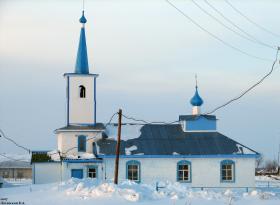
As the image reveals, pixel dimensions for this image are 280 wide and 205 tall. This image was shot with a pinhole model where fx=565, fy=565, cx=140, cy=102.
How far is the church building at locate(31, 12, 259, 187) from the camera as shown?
32.7 metres

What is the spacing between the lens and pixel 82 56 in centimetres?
3616

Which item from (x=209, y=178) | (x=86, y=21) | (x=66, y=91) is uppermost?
(x=86, y=21)

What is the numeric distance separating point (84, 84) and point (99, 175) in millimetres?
6144

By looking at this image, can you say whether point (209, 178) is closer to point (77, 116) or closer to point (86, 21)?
point (77, 116)

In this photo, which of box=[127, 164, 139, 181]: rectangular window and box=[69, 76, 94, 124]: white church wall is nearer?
box=[127, 164, 139, 181]: rectangular window

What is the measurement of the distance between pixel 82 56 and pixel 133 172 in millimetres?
8438

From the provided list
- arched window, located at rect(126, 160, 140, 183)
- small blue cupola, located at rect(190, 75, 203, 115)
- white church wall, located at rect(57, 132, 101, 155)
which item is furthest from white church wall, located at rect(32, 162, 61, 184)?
small blue cupola, located at rect(190, 75, 203, 115)

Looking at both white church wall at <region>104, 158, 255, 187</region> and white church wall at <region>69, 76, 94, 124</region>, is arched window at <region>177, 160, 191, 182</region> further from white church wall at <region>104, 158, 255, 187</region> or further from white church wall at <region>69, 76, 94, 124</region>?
white church wall at <region>69, 76, 94, 124</region>

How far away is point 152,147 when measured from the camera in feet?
109

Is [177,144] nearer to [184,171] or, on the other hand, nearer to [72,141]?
[184,171]

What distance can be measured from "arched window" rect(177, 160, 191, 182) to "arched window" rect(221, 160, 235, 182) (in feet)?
6.56

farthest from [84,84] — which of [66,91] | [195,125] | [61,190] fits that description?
[61,190]

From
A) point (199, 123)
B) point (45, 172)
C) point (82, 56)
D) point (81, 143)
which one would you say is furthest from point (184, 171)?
point (82, 56)

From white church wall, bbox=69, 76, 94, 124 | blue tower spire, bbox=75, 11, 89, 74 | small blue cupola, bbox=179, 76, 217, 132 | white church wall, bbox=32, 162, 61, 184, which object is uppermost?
blue tower spire, bbox=75, 11, 89, 74
